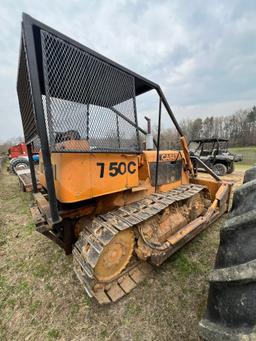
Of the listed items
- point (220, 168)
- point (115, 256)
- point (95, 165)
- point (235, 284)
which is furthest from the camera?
point (220, 168)

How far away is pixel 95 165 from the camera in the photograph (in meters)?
2.19

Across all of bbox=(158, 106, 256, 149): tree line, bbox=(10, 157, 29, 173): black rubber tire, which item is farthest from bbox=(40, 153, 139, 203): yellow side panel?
bbox=(158, 106, 256, 149): tree line

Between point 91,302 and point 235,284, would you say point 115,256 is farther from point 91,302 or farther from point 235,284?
point 235,284

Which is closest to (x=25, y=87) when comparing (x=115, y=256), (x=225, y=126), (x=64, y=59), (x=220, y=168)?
(x=64, y=59)

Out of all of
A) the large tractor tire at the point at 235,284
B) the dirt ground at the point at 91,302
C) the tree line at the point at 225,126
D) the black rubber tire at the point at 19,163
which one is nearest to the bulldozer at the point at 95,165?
the dirt ground at the point at 91,302

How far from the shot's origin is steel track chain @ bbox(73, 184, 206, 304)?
213 cm

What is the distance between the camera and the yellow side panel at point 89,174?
2.00 meters

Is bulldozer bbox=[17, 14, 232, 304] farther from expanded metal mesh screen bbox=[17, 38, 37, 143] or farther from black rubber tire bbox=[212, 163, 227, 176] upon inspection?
black rubber tire bbox=[212, 163, 227, 176]

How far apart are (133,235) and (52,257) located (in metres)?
1.75

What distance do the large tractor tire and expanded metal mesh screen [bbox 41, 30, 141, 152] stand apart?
1.52m

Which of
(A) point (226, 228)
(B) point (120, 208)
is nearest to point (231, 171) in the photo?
(B) point (120, 208)

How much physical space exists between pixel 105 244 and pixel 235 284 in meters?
1.39

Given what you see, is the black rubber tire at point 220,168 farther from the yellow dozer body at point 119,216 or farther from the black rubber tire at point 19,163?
the black rubber tire at point 19,163

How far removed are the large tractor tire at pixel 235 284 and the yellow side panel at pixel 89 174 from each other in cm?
145
